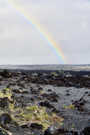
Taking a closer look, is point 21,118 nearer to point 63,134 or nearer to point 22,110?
point 22,110

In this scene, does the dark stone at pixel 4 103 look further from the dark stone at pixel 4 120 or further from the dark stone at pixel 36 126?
the dark stone at pixel 36 126

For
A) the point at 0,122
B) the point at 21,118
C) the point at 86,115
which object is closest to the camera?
the point at 0,122

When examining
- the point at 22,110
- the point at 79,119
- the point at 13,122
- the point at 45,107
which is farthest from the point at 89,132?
the point at 45,107

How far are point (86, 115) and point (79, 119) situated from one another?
2.70 feet

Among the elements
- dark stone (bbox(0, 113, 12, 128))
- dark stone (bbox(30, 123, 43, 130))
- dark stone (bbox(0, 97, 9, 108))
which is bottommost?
dark stone (bbox(30, 123, 43, 130))

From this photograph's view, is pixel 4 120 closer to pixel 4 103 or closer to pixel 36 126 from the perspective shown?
pixel 36 126

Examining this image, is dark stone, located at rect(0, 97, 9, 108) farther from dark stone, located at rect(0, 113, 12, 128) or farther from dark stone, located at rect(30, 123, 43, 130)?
dark stone, located at rect(30, 123, 43, 130)

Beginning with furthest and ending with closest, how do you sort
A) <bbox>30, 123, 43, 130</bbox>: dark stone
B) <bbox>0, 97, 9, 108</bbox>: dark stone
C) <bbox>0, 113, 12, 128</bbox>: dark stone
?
<bbox>0, 97, 9, 108</bbox>: dark stone
<bbox>30, 123, 43, 130</bbox>: dark stone
<bbox>0, 113, 12, 128</bbox>: dark stone

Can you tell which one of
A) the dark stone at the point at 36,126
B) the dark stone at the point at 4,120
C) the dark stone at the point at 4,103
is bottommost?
the dark stone at the point at 36,126

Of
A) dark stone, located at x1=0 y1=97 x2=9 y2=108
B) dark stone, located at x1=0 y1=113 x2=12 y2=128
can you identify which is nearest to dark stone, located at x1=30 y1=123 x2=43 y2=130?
dark stone, located at x1=0 y1=113 x2=12 y2=128

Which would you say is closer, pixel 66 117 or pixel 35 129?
pixel 35 129

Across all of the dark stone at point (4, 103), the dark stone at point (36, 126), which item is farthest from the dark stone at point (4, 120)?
the dark stone at point (4, 103)

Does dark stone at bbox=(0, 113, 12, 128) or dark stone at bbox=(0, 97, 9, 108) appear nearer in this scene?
dark stone at bbox=(0, 113, 12, 128)

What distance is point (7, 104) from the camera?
7.61m
